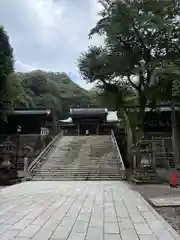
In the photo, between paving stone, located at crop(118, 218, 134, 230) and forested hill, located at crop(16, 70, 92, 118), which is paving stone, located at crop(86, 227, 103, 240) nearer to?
paving stone, located at crop(118, 218, 134, 230)

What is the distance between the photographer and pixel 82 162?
21875 millimetres

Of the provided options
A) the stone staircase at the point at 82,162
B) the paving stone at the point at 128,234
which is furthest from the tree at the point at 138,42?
the paving stone at the point at 128,234

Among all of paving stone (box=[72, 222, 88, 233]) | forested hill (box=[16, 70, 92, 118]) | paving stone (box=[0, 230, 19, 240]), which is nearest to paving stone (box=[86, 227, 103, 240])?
paving stone (box=[72, 222, 88, 233])

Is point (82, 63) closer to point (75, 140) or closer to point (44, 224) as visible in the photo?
point (75, 140)

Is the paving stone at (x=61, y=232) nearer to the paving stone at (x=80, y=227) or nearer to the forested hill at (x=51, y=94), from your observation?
the paving stone at (x=80, y=227)

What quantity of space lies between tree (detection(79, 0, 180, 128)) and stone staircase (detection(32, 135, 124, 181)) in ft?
14.6

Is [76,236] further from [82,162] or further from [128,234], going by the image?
[82,162]

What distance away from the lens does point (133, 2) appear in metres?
18.2

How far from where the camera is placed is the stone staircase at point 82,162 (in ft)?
61.6

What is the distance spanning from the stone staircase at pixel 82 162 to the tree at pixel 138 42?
4446 mm

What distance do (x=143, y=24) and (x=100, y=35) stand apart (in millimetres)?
3611

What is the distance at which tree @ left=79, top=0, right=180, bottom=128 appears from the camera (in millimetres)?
17828

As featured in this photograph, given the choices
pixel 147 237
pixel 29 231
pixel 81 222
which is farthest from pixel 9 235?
pixel 147 237

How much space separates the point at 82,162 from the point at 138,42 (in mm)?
9665
